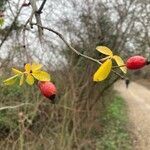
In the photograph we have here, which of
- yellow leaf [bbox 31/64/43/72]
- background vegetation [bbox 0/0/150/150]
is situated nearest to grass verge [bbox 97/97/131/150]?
background vegetation [bbox 0/0/150/150]

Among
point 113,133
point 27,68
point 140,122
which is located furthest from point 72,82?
point 140,122

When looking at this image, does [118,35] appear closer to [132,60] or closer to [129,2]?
[129,2]

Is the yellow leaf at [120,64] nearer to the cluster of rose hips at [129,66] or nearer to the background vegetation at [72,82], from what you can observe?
the cluster of rose hips at [129,66]

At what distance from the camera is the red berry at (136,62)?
2.84 feet

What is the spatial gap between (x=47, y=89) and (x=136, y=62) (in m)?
0.15

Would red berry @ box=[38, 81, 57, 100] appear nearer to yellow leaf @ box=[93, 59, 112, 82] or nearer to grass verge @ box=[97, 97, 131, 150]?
yellow leaf @ box=[93, 59, 112, 82]

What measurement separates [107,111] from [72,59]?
3744 millimetres

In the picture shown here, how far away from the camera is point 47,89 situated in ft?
2.93

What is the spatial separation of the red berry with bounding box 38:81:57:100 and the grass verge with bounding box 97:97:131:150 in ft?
22.3

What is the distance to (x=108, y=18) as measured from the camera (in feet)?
32.7

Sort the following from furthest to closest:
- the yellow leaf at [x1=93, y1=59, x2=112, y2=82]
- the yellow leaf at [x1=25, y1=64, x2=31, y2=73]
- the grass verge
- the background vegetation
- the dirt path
→ 1. the dirt path
2. the grass verge
3. the background vegetation
4. the yellow leaf at [x1=25, y1=64, x2=31, y2=73]
5. the yellow leaf at [x1=93, y1=59, x2=112, y2=82]

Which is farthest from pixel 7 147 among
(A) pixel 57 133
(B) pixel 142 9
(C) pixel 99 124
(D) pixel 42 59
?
(B) pixel 142 9

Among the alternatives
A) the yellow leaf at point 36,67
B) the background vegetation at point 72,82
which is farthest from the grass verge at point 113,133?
the yellow leaf at point 36,67

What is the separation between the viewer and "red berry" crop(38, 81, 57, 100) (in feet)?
2.89
